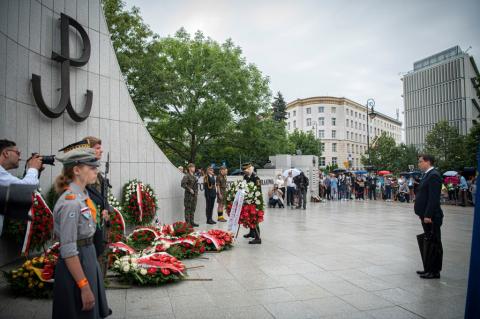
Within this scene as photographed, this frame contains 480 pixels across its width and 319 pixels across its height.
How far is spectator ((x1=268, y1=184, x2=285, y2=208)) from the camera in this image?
19609 millimetres

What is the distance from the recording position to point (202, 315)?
4.04 meters

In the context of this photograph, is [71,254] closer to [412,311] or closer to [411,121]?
[412,311]

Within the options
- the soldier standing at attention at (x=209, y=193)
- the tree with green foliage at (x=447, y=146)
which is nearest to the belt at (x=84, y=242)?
the soldier standing at attention at (x=209, y=193)

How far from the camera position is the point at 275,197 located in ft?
64.4

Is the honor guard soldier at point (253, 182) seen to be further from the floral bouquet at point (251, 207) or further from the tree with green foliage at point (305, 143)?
the tree with green foliage at point (305, 143)

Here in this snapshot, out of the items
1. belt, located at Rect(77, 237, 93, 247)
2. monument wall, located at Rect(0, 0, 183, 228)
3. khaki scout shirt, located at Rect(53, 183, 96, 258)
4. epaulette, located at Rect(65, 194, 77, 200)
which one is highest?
monument wall, located at Rect(0, 0, 183, 228)

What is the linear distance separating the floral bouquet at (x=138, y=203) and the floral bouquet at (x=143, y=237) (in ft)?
5.06

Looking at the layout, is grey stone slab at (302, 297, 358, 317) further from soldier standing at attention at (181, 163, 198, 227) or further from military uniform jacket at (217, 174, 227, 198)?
military uniform jacket at (217, 174, 227, 198)

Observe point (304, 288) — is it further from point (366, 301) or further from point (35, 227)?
point (35, 227)

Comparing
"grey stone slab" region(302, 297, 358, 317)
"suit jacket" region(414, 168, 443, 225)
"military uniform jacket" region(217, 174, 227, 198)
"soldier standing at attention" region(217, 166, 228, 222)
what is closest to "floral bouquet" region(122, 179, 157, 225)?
"soldier standing at attention" region(217, 166, 228, 222)

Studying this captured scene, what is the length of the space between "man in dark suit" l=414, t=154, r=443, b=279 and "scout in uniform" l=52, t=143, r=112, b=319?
5.29m

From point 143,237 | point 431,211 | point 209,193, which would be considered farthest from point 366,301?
point 209,193

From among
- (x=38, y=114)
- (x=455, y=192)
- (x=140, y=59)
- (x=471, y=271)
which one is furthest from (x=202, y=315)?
(x=455, y=192)

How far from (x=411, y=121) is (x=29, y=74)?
9819 cm
